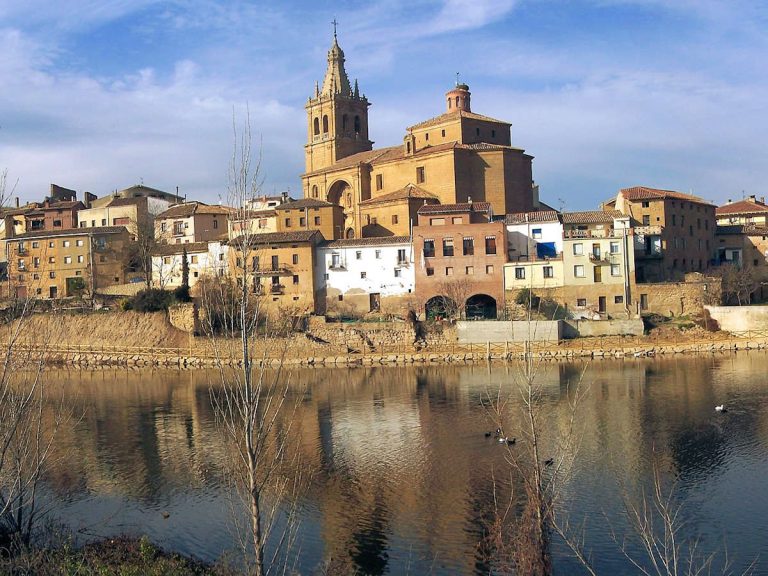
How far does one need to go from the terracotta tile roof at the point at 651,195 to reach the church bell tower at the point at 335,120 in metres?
21.7

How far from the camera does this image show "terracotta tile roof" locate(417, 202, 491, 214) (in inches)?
1762

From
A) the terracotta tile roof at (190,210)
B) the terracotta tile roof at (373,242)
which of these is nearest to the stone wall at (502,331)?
the terracotta tile roof at (373,242)

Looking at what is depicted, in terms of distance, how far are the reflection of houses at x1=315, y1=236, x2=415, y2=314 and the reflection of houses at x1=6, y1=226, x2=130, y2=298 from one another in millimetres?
15119

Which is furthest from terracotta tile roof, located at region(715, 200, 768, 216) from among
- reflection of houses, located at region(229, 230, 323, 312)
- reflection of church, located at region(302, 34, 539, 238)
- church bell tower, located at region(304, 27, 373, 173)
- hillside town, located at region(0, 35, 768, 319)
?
reflection of houses, located at region(229, 230, 323, 312)

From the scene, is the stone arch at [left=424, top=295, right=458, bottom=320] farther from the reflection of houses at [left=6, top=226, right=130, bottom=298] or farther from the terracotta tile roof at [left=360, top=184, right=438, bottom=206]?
the reflection of houses at [left=6, top=226, right=130, bottom=298]

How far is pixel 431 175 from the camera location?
165 ft

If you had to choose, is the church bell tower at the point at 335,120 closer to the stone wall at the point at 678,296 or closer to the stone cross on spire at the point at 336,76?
the stone cross on spire at the point at 336,76

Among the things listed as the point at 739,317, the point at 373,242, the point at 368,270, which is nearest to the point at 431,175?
the point at 373,242

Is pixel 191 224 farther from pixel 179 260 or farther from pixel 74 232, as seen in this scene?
pixel 74 232

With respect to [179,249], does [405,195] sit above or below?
above

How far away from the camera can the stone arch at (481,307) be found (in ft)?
139

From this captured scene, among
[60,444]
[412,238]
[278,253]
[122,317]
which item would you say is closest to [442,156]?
[412,238]

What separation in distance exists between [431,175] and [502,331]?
14.6m

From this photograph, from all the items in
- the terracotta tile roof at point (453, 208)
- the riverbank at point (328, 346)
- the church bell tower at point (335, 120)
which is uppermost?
the church bell tower at point (335, 120)
